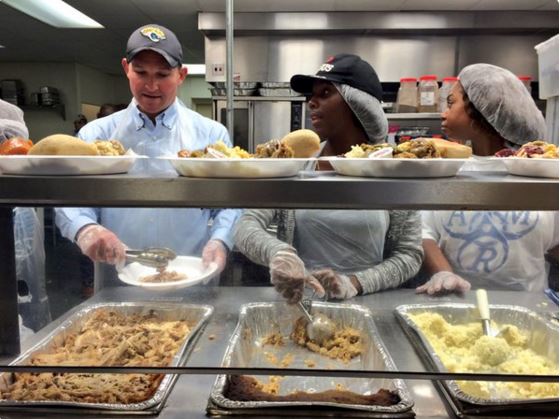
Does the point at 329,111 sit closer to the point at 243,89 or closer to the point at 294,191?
the point at 294,191

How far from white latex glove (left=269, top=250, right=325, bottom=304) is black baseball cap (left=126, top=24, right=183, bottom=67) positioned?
54.2 inches

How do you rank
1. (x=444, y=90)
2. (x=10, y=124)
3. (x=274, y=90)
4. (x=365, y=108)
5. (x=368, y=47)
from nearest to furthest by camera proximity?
1. (x=10, y=124)
2. (x=365, y=108)
3. (x=444, y=90)
4. (x=274, y=90)
5. (x=368, y=47)

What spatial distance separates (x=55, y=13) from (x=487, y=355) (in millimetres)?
5100

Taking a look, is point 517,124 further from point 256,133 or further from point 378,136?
point 256,133

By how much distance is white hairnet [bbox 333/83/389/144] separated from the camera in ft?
5.96

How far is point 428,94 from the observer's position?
4113mm

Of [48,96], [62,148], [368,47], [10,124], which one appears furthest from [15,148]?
[48,96]

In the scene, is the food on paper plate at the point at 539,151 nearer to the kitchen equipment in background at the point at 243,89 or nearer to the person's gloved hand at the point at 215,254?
the person's gloved hand at the point at 215,254

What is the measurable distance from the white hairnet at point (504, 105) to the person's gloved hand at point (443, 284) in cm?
123

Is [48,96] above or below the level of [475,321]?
above

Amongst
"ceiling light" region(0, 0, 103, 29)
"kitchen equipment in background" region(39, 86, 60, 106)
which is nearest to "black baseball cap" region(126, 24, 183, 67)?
"ceiling light" region(0, 0, 103, 29)

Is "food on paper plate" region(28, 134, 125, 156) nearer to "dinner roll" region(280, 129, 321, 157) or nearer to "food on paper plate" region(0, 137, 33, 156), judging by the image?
"food on paper plate" region(0, 137, 33, 156)

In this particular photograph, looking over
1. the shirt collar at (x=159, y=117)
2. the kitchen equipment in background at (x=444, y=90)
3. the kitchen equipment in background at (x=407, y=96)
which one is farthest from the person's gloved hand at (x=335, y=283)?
the kitchen equipment in background at (x=407, y=96)

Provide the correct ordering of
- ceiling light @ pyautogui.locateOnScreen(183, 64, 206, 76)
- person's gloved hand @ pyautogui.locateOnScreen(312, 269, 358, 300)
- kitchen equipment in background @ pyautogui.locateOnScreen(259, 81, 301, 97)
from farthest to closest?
ceiling light @ pyautogui.locateOnScreen(183, 64, 206, 76) < kitchen equipment in background @ pyautogui.locateOnScreen(259, 81, 301, 97) < person's gloved hand @ pyautogui.locateOnScreen(312, 269, 358, 300)
